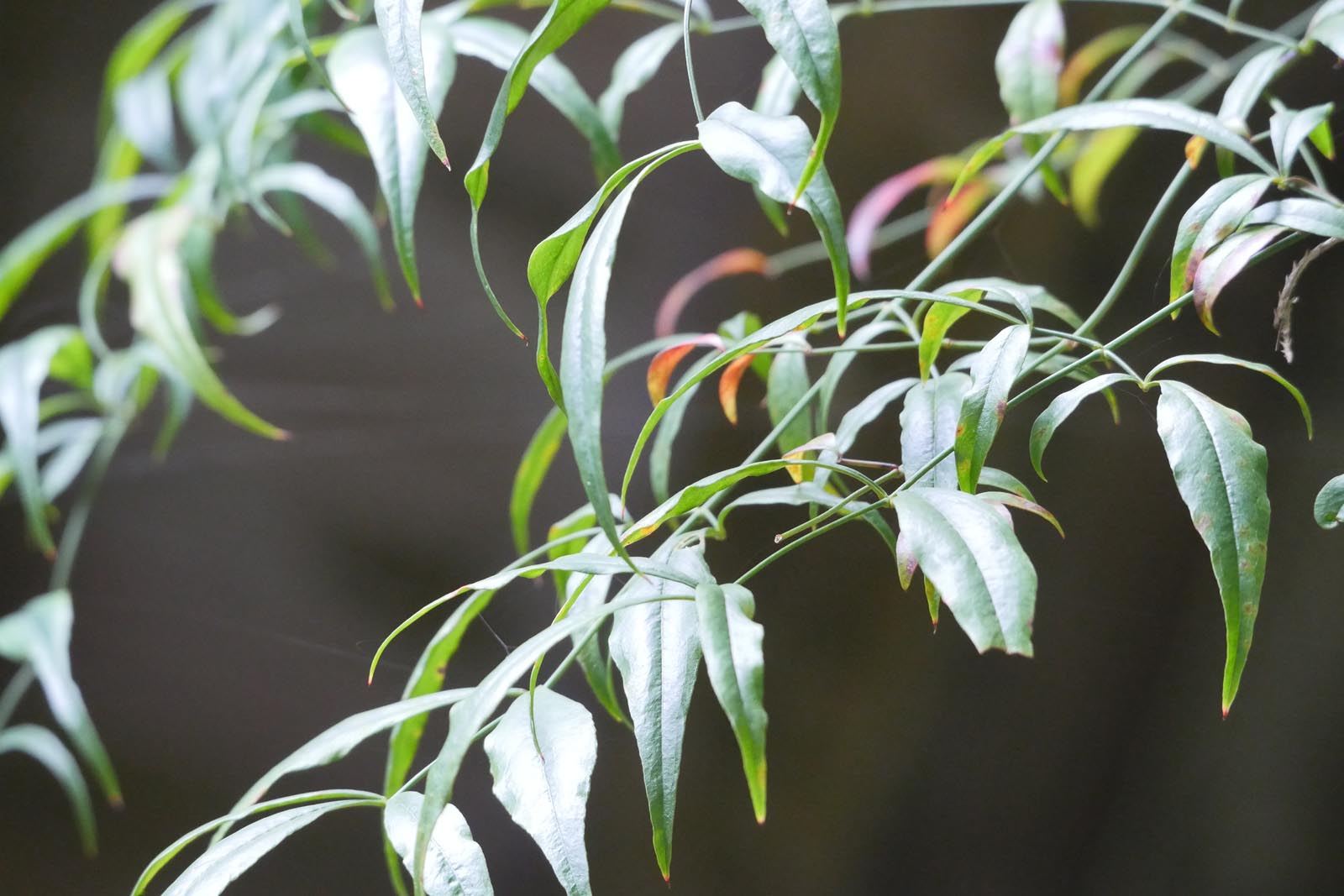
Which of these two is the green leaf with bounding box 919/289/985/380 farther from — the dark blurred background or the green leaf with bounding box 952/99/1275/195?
the dark blurred background

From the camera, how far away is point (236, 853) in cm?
23

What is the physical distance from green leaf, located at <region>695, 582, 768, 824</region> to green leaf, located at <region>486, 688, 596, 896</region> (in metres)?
0.03

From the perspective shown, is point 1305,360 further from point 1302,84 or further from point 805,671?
point 805,671

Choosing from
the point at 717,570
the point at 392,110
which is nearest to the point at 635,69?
the point at 392,110

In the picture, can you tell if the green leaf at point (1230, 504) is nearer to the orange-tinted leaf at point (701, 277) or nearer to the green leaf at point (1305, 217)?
the green leaf at point (1305, 217)

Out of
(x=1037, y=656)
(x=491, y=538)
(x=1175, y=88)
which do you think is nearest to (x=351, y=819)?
(x=491, y=538)

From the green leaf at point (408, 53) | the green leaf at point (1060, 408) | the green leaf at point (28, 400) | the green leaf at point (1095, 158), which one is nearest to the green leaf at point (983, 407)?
the green leaf at point (1060, 408)

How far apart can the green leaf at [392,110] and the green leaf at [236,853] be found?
5.3 inches

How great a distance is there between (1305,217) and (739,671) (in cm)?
18

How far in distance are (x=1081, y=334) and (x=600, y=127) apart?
19cm

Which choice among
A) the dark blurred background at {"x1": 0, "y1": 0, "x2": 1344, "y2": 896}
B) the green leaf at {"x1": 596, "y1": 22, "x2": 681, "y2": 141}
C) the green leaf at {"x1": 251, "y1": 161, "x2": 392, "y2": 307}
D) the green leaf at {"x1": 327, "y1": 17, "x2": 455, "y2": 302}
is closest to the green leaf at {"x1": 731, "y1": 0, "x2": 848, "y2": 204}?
the green leaf at {"x1": 327, "y1": 17, "x2": 455, "y2": 302}

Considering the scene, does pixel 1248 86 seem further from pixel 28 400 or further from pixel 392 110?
pixel 28 400

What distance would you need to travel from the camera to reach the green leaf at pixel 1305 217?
231mm

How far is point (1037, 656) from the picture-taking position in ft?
2.17
